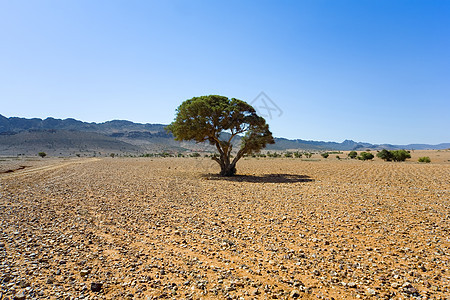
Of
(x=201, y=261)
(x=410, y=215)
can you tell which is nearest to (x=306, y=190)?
(x=410, y=215)

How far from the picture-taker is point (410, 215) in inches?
319

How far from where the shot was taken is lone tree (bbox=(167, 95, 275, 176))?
20.2 metres

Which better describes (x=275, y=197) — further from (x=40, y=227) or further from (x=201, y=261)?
(x=40, y=227)

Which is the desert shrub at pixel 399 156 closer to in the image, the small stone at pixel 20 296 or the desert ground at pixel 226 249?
the desert ground at pixel 226 249

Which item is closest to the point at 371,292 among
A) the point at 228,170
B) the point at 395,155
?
the point at 228,170

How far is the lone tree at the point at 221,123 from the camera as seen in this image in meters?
20.2

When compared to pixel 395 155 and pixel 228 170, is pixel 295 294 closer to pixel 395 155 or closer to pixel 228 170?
pixel 228 170

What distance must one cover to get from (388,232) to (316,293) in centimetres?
384

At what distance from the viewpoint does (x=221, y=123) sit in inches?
821

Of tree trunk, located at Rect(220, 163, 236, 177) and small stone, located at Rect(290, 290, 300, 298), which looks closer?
small stone, located at Rect(290, 290, 300, 298)

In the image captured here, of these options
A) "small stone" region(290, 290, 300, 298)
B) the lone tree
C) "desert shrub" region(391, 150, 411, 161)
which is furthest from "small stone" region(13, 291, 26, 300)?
"desert shrub" region(391, 150, 411, 161)

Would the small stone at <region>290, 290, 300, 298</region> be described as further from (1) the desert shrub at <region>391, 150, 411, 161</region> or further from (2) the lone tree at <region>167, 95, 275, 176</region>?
(1) the desert shrub at <region>391, 150, 411, 161</region>

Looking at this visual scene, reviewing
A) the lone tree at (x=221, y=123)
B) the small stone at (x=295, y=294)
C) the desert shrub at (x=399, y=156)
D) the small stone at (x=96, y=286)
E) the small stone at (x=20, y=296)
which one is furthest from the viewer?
the desert shrub at (x=399, y=156)

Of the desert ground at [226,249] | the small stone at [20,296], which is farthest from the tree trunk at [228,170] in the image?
the small stone at [20,296]
